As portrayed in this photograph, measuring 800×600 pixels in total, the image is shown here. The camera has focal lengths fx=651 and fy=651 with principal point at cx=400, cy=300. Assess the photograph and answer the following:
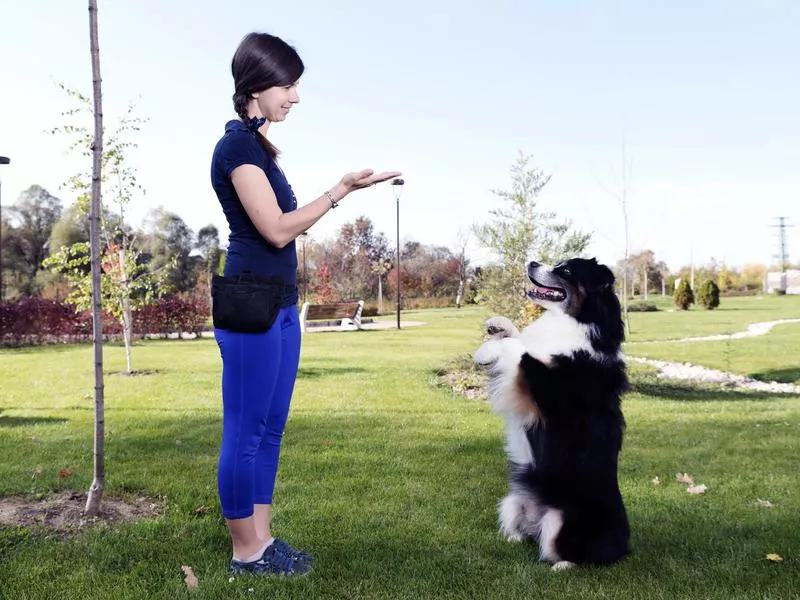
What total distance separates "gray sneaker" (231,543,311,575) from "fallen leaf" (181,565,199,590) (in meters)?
0.16

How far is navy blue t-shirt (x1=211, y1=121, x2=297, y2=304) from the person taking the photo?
8.09 ft

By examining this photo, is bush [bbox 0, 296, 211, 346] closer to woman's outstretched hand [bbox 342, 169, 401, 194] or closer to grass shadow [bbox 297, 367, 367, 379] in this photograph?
grass shadow [bbox 297, 367, 367, 379]

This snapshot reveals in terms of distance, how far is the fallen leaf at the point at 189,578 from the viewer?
276cm

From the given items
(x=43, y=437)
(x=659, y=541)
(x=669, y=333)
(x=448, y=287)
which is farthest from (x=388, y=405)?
(x=448, y=287)

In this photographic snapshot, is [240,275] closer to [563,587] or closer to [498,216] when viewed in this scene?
[563,587]

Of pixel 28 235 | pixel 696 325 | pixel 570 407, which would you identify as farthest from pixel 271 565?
pixel 28 235

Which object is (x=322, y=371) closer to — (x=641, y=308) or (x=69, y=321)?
(x=69, y=321)

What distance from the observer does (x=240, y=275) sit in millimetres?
2547

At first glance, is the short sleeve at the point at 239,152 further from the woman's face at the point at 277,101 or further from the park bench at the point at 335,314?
the park bench at the point at 335,314

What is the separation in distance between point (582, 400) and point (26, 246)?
31672mm

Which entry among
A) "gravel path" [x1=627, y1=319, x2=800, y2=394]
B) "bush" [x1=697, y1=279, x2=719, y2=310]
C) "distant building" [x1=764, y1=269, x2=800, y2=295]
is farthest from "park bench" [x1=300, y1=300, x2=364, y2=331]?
"distant building" [x1=764, y1=269, x2=800, y2=295]

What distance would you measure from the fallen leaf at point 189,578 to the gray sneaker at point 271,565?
16 cm

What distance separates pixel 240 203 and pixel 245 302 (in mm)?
391

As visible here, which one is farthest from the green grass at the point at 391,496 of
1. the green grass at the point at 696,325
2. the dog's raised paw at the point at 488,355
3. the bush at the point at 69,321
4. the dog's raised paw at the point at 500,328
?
the green grass at the point at 696,325
